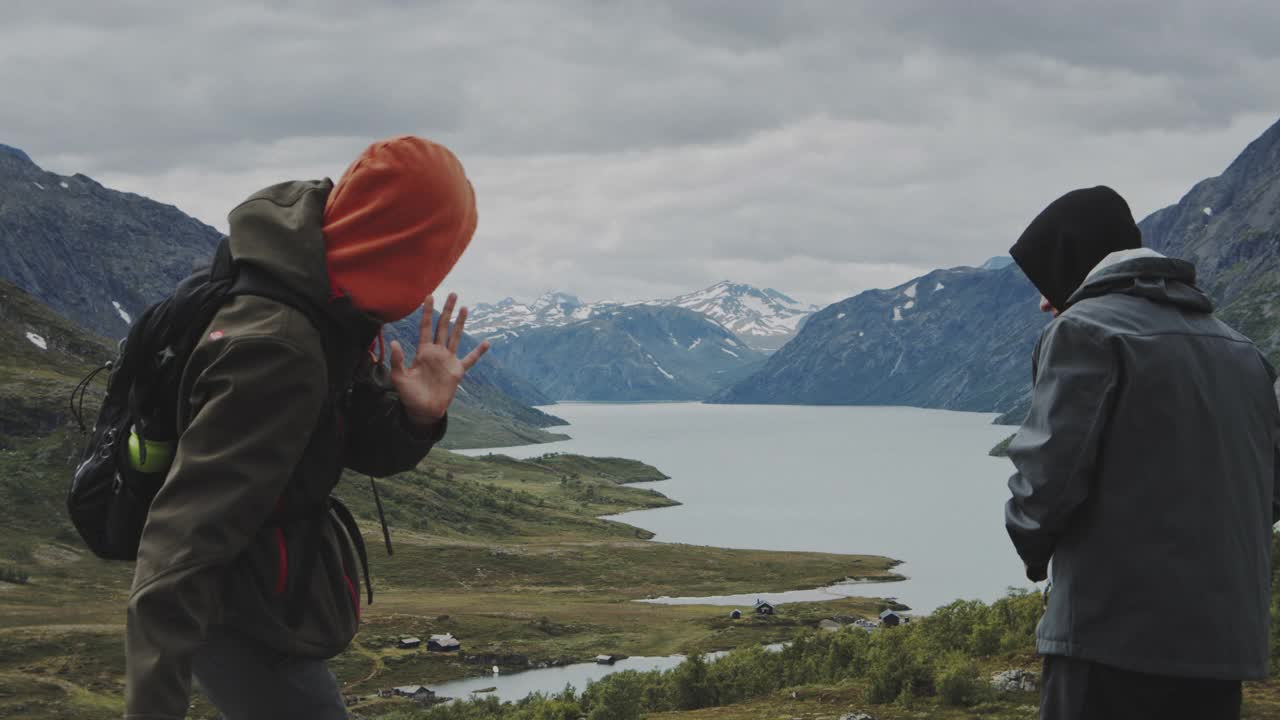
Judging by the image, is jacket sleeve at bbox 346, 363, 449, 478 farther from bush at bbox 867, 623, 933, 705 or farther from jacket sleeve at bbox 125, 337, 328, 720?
bush at bbox 867, 623, 933, 705

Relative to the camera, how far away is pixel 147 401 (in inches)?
152

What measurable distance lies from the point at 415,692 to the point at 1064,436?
159 feet

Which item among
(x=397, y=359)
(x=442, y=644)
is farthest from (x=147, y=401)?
(x=442, y=644)

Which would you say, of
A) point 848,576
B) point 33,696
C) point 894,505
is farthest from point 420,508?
point 33,696

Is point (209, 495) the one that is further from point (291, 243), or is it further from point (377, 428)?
point (377, 428)

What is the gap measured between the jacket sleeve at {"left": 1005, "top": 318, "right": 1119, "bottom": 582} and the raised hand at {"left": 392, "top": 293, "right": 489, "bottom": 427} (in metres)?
2.58

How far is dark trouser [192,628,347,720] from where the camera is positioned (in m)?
4.12

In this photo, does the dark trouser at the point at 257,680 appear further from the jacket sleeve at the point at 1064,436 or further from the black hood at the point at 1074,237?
the black hood at the point at 1074,237

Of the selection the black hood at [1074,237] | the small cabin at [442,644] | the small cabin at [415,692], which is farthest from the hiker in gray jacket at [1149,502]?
the small cabin at [442,644]

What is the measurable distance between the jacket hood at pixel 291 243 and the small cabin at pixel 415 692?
4651 centimetres

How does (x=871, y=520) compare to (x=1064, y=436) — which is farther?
(x=871, y=520)

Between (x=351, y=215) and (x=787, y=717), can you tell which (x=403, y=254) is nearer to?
(x=351, y=215)

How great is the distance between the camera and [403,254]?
4.05m

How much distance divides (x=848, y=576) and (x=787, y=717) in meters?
82.2
